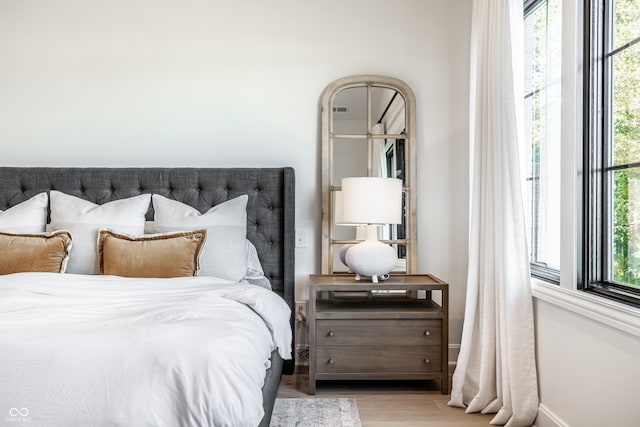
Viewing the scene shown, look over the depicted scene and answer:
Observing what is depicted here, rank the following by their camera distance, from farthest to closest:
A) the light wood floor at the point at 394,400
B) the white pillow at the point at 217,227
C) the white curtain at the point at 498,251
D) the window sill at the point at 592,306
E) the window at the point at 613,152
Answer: the white pillow at the point at 217,227 < the light wood floor at the point at 394,400 < the white curtain at the point at 498,251 < the window at the point at 613,152 < the window sill at the point at 592,306

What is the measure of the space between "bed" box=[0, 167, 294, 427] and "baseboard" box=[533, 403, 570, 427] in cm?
124

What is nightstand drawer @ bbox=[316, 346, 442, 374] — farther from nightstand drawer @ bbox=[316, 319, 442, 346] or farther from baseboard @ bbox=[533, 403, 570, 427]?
baseboard @ bbox=[533, 403, 570, 427]

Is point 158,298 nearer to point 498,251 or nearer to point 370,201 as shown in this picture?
point 370,201

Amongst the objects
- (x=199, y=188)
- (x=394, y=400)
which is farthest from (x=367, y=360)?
(x=199, y=188)

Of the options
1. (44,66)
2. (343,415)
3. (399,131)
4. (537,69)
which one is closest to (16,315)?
(343,415)

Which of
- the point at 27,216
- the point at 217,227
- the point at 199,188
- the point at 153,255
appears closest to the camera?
the point at 153,255

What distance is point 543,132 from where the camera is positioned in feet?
7.88

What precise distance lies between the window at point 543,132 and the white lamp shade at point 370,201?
73 cm

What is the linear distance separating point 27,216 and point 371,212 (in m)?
2.05

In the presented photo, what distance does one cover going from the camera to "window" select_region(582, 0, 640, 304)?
5.72ft

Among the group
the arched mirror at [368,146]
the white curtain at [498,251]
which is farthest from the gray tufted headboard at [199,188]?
the white curtain at [498,251]

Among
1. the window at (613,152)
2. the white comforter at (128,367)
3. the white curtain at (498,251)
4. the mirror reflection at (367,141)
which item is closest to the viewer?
the white comforter at (128,367)

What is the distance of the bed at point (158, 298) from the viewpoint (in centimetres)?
135

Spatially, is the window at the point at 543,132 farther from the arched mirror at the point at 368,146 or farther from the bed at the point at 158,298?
the bed at the point at 158,298
